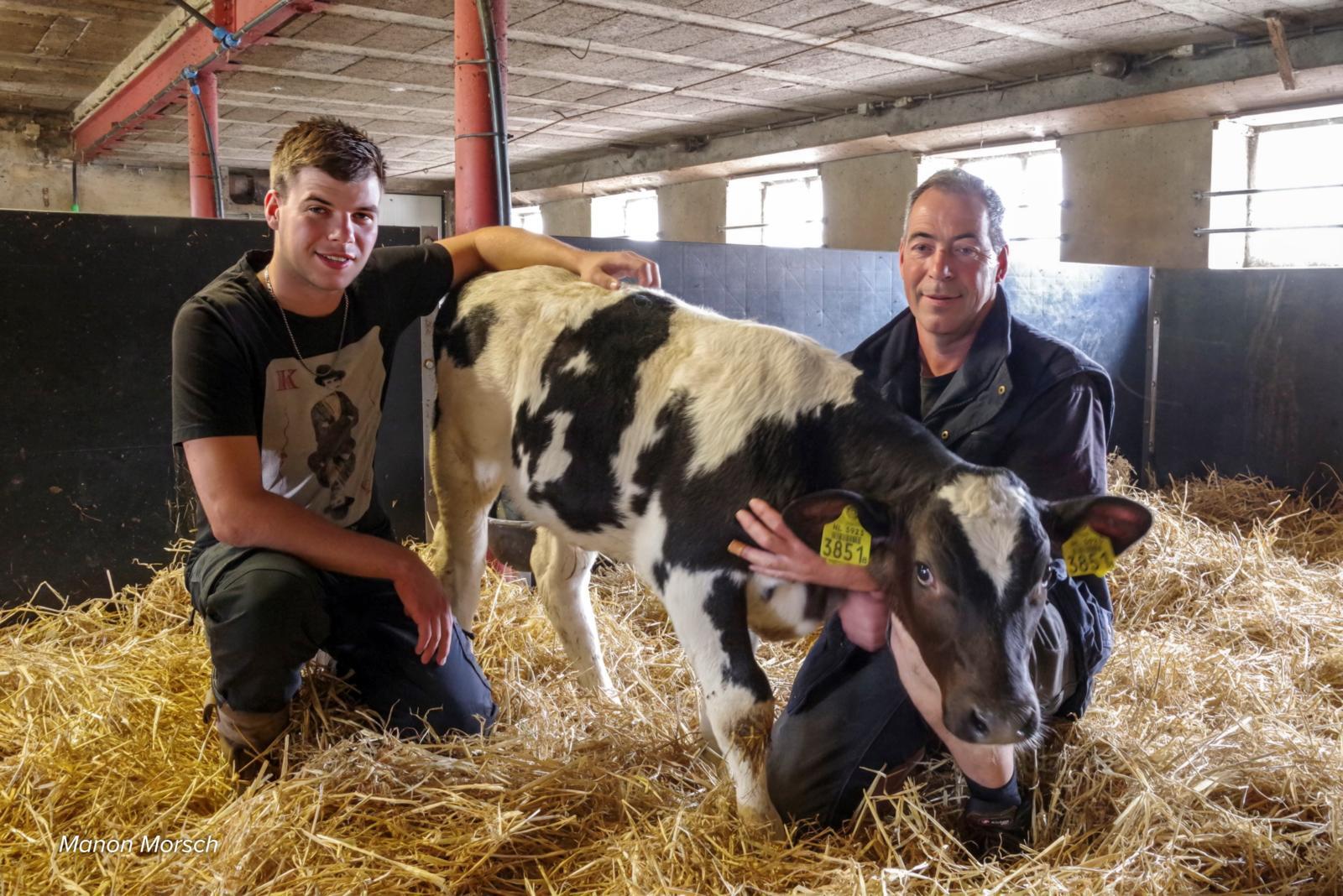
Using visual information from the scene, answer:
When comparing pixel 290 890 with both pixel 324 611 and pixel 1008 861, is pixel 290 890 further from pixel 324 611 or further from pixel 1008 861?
pixel 1008 861

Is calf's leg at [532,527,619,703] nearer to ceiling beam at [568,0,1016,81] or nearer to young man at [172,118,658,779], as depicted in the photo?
young man at [172,118,658,779]

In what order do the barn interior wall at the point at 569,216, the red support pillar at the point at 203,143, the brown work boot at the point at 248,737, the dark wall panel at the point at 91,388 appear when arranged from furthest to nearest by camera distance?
1. the barn interior wall at the point at 569,216
2. the red support pillar at the point at 203,143
3. the dark wall panel at the point at 91,388
4. the brown work boot at the point at 248,737

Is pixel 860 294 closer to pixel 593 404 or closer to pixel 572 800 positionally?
pixel 593 404

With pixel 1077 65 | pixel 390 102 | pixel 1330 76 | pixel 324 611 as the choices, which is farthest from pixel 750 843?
pixel 390 102

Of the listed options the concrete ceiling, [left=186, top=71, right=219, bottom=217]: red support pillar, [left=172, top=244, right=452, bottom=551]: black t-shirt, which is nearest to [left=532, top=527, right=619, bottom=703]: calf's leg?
[left=172, top=244, right=452, bottom=551]: black t-shirt

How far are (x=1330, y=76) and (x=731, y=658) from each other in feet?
26.1

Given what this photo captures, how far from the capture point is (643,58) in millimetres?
9742

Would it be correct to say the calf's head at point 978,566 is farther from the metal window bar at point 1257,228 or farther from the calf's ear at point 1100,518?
the metal window bar at point 1257,228

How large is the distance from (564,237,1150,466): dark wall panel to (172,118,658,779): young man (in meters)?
2.16

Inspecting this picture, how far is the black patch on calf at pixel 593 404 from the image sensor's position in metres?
Answer: 2.90

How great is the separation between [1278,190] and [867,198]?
452 cm

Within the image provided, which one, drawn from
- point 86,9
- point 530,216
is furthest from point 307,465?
point 530,216

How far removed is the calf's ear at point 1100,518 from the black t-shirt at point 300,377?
71.5 inches

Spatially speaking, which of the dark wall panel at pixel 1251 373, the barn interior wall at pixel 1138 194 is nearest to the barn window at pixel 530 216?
the barn interior wall at pixel 1138 194
